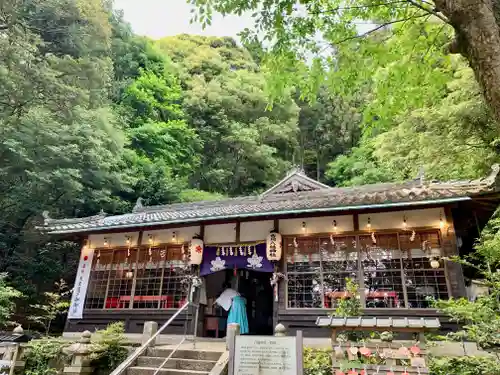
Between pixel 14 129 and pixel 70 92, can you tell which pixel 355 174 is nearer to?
pixel 70 92

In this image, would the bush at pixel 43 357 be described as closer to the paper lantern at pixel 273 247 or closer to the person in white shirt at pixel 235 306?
the person in white shirt at pixel 235 306

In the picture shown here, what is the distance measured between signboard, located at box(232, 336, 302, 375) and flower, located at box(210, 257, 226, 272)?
5.50m

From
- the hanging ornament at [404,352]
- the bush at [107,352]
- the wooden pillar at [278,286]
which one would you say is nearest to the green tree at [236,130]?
the wooden pillar at [278,286]

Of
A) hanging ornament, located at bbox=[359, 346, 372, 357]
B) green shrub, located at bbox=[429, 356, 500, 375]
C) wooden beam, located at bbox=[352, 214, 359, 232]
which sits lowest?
green shrub, located at bbox=[429, 356, 500, 375]

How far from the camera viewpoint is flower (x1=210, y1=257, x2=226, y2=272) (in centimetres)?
1117

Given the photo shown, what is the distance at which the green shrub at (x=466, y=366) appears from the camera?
5.63 meters

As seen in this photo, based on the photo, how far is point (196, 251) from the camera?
37.1 feet

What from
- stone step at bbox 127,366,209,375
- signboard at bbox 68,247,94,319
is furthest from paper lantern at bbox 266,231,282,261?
signboard at bbox 68,247,94,319

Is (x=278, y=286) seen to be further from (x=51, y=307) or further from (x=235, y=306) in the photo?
→ (x=51, y=307)

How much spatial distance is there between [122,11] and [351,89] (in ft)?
86.9

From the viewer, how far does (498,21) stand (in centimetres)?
379

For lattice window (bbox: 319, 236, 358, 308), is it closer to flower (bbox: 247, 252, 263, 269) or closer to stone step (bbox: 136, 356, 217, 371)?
flower (bbox: 247, 252, 263, 269)

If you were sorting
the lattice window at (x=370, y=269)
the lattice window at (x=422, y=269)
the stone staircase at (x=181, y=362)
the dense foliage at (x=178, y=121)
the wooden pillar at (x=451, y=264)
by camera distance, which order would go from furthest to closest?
1. the lattice window at (x=370, y=269)
2. the lattice window at (x=422, y=269)
3. the wooden pillar at (x=451, y=264)
4. the stone staircase at (x=181, y=362)
5. the dense foliage at (x=178, y=121)

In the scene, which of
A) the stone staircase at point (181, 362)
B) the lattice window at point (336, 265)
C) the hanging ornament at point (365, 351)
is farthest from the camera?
the lattice window at point (336, 265)
